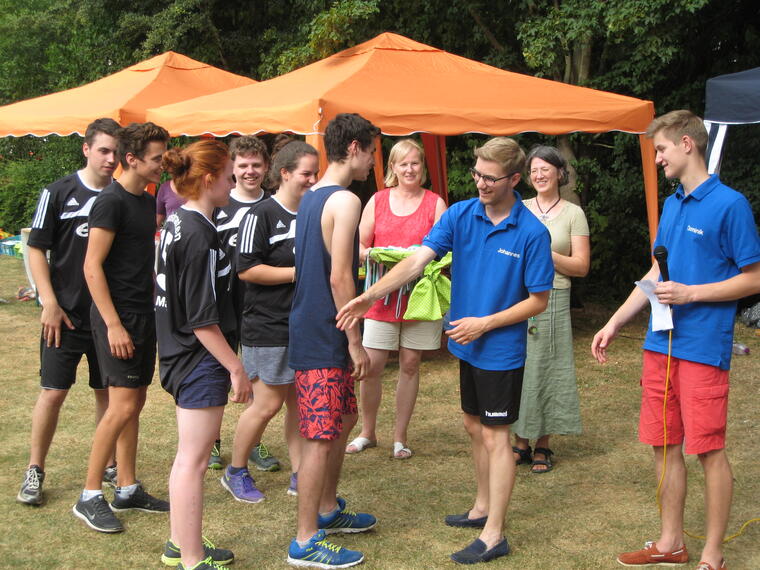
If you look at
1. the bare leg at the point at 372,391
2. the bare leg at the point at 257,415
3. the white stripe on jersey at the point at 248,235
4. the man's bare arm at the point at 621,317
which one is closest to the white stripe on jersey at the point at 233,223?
the white stripe on jersey at the point at 248,235

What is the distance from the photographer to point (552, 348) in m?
4.84

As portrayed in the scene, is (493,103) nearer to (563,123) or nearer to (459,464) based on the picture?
(563,123)

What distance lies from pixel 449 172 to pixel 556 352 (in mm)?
6139

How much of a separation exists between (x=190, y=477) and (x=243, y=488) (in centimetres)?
114

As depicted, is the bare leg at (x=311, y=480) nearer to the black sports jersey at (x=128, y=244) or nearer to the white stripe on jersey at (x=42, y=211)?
the black sports jersey at (x=128, y=244)

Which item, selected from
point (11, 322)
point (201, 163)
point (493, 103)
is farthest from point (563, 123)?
point (11, 322)

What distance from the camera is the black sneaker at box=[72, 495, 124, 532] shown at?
12.6 ft

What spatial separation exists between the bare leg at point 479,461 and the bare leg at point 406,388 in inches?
41.0

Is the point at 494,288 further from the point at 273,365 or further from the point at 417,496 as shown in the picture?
the point at 417,496

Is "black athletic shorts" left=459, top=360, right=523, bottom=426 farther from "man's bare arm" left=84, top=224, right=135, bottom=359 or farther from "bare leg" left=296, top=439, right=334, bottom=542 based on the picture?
"man's bare arm" left=84, top=224, right=135, bottom=359

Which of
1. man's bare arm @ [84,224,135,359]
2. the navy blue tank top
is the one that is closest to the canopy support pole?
the navy blue tank top

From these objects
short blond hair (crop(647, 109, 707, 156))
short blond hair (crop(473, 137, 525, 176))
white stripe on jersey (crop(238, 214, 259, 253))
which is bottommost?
white stripe on jersey (crop(238, 214, 259, 253))

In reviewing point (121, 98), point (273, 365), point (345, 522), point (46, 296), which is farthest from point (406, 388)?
point (121, 98)

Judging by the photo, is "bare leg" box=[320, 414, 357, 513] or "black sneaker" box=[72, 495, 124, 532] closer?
"bare leg" box=[320, 414, 357, 513]
